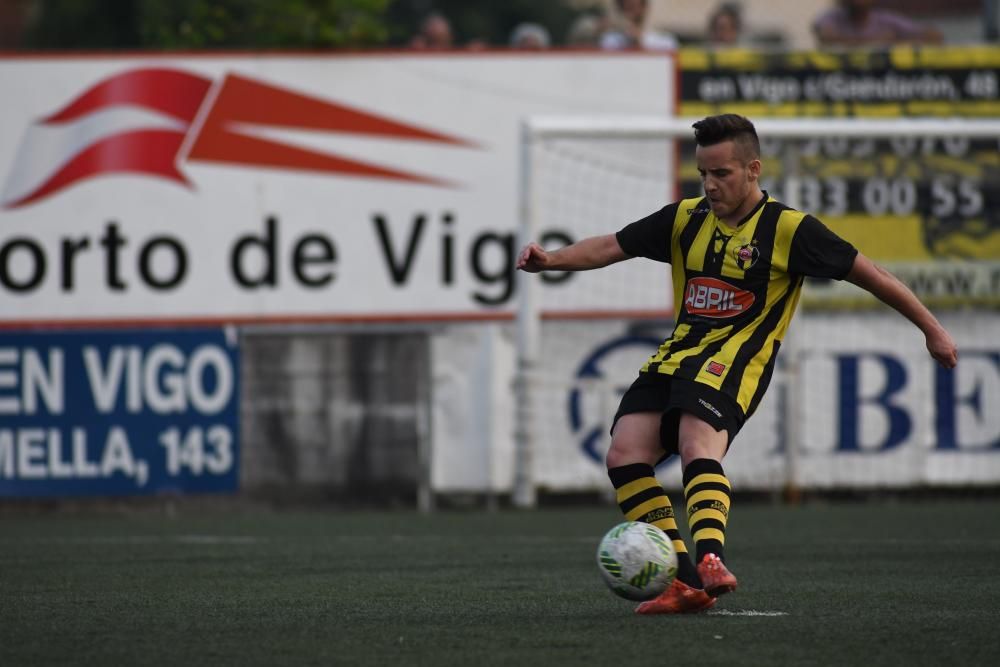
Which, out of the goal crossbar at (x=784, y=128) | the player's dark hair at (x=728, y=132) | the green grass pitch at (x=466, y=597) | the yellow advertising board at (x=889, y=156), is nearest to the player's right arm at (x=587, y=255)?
the player's dark hair at (x=728, y=132)

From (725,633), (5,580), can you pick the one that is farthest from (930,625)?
(5,580)

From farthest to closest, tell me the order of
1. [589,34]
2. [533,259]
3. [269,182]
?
[589,34], [269,182], [533,259]

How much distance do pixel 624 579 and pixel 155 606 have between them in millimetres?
1659

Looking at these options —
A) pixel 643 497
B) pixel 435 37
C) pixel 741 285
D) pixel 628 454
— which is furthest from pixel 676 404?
pixel 435 37

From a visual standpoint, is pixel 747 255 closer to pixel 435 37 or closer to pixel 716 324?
pixel 716 324

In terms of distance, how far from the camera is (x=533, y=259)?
6.71 metres

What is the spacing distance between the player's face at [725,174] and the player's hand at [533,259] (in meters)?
0.62

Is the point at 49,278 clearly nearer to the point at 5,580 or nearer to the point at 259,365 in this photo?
the point at 259,365

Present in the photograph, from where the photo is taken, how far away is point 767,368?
6.66 metres

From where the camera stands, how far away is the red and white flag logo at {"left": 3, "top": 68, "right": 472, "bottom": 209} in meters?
13.6

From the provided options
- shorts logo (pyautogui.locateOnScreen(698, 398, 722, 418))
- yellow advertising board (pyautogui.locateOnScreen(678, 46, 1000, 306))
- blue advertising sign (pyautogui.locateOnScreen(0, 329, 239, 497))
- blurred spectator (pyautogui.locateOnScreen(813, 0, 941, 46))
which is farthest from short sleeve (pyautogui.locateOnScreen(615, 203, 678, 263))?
blurred spectator (pyautogui.locateOnScreen(813, 0, 941, 46))

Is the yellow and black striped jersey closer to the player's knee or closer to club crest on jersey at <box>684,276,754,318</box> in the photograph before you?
club crest on jersey at <box>684,276,754,318</box>

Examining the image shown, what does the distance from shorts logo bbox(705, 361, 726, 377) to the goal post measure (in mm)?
6162

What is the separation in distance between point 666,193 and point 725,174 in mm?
7073
